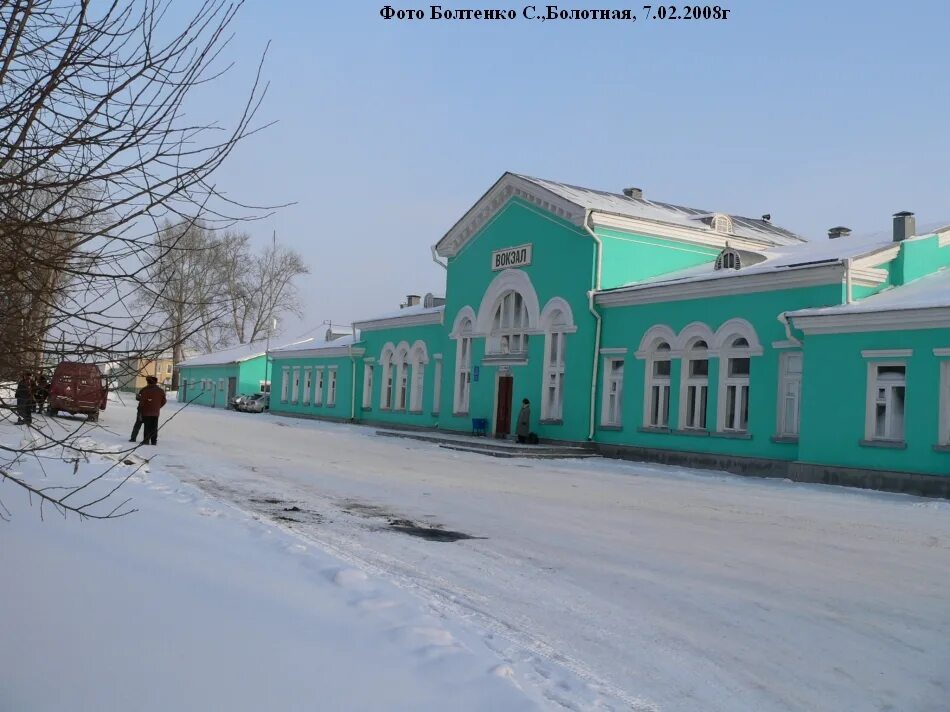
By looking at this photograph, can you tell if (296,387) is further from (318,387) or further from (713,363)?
(713,363)

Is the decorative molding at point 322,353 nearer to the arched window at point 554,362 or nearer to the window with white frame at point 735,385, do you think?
the arched window at point 554,362

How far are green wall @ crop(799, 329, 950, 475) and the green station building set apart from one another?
0.04 m

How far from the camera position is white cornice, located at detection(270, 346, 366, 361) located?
4209 cm

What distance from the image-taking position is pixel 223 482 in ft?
48.4

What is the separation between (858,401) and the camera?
18.9 meters

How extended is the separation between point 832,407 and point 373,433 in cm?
1898

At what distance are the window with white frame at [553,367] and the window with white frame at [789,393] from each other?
8016 mm

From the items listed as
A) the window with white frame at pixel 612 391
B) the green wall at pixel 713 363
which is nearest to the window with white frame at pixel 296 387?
the green wall at pixel 713 363

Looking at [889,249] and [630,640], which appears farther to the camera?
[889,249]

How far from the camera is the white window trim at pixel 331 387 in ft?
147

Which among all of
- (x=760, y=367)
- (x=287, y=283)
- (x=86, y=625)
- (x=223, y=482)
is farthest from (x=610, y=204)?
(x=287, y=283)

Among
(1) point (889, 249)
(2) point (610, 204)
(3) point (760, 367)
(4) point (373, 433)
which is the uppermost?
(2) point (610, 204)

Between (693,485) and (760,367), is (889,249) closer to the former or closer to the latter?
(760,367)

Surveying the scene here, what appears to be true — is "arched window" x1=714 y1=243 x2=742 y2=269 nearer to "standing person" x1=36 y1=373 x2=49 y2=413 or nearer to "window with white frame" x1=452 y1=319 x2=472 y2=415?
"window with white frame" x1=452 y1=319 x2=472 y2=415
